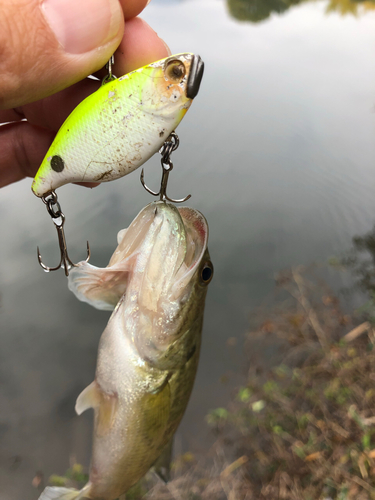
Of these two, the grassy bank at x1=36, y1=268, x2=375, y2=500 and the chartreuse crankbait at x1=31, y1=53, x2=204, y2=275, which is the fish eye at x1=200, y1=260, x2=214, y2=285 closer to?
the chartreuse crankbait at x1=31, y1=53, x2=204, y2=275

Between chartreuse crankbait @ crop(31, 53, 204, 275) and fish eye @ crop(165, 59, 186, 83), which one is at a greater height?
fish eye @ crop(165, 59, 186, 83)

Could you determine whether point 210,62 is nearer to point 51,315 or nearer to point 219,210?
point 219,210

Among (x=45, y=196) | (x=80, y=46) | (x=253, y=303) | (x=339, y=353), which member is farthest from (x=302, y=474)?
(x=80, y=46)

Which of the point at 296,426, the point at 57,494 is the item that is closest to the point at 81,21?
the point at 57,494

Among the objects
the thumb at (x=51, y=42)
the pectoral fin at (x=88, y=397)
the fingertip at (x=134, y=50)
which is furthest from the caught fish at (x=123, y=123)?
the pectoral fin at (x=88, y=397)

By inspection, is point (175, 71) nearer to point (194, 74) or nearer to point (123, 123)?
point (194, 74)

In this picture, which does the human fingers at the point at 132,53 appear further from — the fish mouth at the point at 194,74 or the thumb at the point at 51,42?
the fish mouth at the point at 194,74

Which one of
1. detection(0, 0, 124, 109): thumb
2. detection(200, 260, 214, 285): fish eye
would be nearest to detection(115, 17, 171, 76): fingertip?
detection(0, 0, 124, 109): thumb

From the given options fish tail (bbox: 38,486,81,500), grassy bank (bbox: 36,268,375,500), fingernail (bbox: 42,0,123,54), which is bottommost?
grassy bank (bbox: 36,268,375,500)
